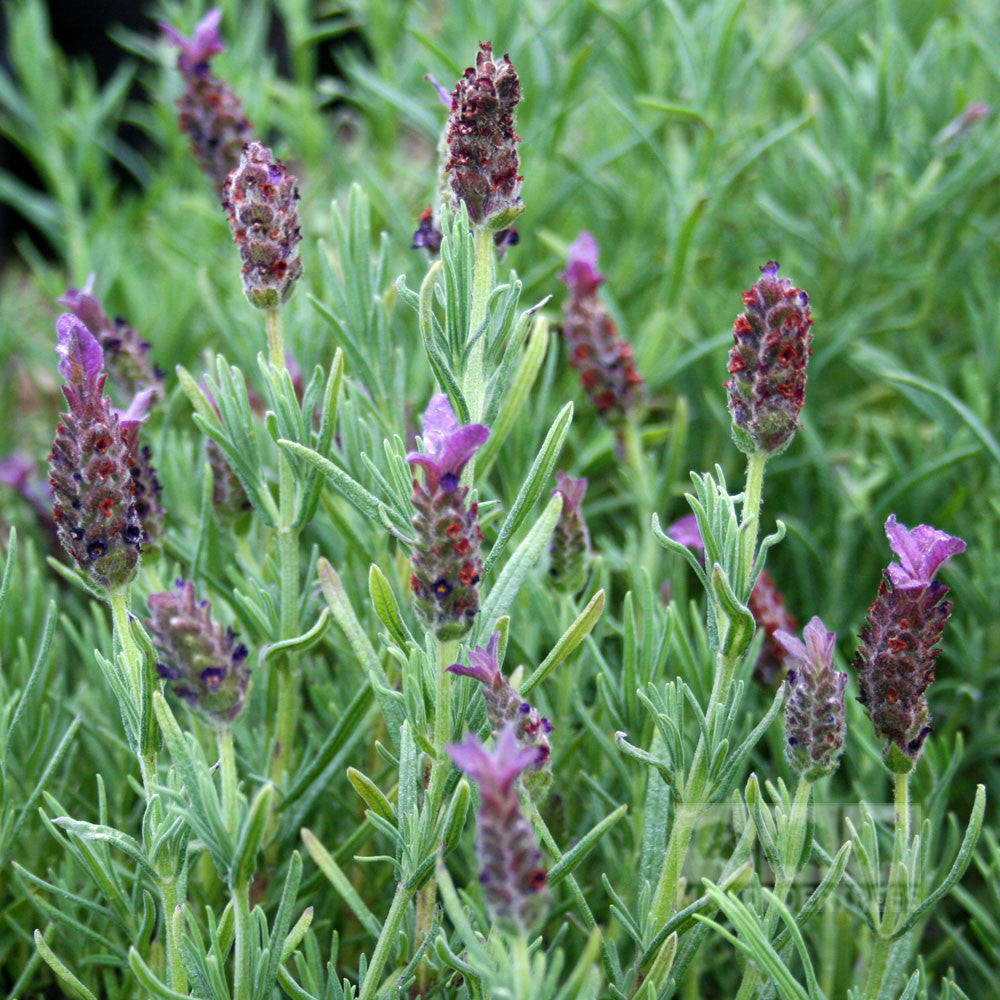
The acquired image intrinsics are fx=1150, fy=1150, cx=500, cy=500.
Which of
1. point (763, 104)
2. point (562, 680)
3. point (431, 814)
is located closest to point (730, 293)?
point (763, 104)

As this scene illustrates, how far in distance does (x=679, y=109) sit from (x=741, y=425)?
772 mm

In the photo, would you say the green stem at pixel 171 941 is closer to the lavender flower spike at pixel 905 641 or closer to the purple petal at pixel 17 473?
the lavender flower spike at pixel 905 641

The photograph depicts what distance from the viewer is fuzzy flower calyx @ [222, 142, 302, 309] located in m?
1.10

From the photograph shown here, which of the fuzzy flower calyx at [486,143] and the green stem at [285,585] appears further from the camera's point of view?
the green stem at [285,585]

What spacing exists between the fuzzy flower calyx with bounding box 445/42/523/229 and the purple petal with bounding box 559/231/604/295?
1.71ft

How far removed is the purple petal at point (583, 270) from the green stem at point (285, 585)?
0.49 metres

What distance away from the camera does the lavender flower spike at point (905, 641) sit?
1.00 m

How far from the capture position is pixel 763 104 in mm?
2254

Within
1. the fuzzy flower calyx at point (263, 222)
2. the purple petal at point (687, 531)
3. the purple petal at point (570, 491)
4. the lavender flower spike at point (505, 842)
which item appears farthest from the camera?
the purple petal at point (687, 531)

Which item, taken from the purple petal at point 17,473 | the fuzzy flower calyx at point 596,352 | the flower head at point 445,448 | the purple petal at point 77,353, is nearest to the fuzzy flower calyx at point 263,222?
the purple petal at point 77,353

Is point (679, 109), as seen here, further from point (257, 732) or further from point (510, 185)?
point (257, 732)

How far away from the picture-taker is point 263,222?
1.11 meters

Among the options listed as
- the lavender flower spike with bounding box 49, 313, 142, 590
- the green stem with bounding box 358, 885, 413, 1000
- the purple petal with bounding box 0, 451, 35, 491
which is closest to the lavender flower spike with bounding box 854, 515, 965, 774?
the green stem with bounding box 358, 885, 413, 1000

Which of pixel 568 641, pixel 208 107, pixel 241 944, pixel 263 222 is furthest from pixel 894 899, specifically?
pixel 208 107
